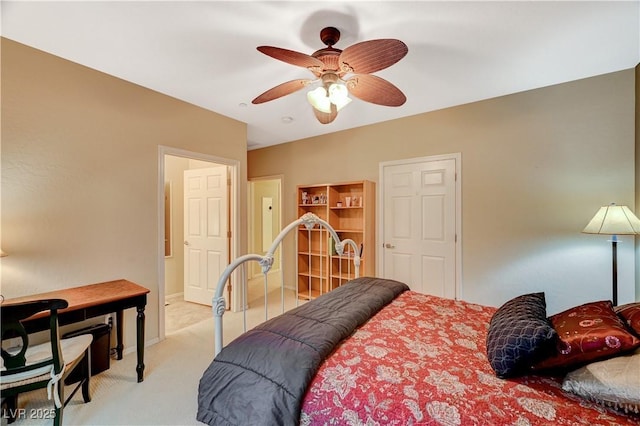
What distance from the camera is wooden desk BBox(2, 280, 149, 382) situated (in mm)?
1796

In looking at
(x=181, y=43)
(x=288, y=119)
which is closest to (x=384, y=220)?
(x=288, y=119)

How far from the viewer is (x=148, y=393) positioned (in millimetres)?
2037

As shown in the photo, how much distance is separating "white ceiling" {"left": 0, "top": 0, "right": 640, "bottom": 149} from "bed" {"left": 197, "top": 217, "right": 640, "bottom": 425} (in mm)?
1849

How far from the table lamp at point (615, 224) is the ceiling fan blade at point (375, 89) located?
6.23 feet

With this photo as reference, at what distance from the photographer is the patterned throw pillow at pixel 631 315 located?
1.17 metres

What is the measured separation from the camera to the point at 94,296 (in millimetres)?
2039

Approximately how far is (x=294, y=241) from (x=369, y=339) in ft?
11.0

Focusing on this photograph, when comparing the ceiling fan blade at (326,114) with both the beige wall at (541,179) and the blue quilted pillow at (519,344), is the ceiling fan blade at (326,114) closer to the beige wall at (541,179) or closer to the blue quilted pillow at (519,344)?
the beige wall at (541,179)

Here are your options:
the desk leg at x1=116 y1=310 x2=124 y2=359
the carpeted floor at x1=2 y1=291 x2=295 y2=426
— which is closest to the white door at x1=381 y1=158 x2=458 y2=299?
the carpeted floor at x1=2 y1=291 x2=295 y2=426

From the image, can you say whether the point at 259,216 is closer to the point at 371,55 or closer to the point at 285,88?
the point at 285,88

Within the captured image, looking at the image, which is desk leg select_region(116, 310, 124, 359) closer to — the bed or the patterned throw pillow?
the bed

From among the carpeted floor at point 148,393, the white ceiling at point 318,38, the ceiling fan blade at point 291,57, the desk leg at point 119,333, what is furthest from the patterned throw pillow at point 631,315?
the desk leg at point 119,333

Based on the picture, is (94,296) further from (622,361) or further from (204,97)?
(622,361)

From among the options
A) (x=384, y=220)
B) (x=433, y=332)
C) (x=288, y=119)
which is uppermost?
(x=288, y=119)
